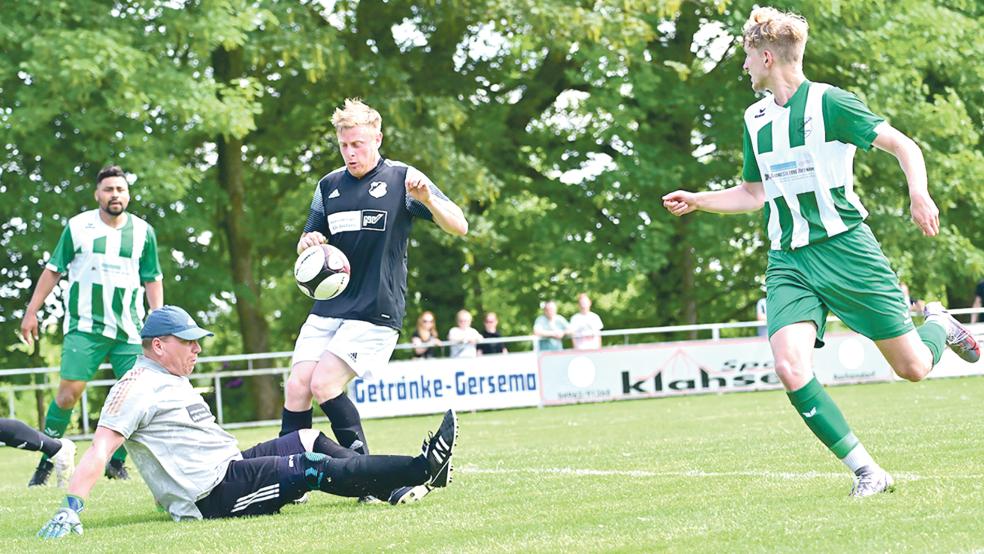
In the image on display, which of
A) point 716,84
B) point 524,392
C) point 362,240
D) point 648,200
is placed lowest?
point 524,392

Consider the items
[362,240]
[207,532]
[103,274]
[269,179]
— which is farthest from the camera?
[269,179]

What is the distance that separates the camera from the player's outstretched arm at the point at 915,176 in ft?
20.4

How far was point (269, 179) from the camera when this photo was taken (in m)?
29.1

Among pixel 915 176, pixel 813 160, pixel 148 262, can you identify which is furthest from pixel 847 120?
pixel 148 262

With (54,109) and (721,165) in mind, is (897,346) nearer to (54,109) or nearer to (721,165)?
(54,109)

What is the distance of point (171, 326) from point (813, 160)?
320 cm

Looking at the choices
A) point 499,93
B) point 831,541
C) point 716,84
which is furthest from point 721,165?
point 831,541

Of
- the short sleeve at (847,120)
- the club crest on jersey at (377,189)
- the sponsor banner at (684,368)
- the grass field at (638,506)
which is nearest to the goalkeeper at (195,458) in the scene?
the grass field at (638,506)

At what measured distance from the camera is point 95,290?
10.8 meters

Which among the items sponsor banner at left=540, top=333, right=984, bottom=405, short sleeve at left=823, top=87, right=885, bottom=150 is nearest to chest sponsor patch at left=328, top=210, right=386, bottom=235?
short sleeve at left=823, top=87, right=885, bottom=150

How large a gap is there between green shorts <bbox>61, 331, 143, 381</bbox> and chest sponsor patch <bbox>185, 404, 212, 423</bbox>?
12.3 ft

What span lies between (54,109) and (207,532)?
15.9 meters

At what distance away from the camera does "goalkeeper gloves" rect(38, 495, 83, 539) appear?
22.2 ft

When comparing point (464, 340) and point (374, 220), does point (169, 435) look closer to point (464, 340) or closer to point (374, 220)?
point (374, 220)
